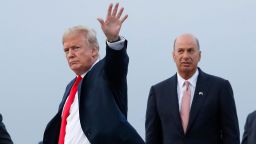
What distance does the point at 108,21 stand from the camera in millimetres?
4895

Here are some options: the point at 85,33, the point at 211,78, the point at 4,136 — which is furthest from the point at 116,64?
the point at 211,78

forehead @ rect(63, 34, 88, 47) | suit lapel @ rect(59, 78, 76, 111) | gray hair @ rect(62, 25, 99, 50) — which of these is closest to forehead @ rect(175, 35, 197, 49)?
suit lapel @ rect(59, 78, 76, 111)

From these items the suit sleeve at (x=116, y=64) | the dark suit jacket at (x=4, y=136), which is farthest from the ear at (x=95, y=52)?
the dark suit jacket at (x=4, y=136)

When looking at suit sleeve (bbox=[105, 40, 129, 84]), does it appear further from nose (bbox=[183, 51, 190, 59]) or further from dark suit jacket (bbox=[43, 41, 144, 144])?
nose (bbox=[183, 51, 190, 59])

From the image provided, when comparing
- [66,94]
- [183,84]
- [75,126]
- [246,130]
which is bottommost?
[246,130]

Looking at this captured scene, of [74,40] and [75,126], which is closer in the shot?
[75,126]

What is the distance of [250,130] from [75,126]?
223 cm

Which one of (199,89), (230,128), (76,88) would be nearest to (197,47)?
(199,89)

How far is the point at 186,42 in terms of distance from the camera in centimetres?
703

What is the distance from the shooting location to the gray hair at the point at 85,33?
5.37 m

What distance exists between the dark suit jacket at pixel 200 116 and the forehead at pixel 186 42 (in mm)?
318

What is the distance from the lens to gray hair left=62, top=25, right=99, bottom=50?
537cm

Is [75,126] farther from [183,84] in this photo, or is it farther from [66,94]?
[183,84]

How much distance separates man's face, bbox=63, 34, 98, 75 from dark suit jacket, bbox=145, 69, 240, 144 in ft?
5.82
